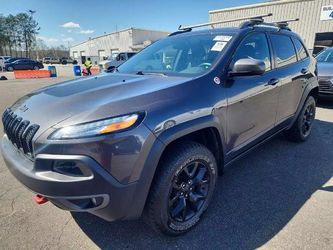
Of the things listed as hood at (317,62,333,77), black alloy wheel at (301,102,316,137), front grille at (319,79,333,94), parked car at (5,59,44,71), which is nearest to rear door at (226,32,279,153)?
black alloy wheel at (301,102,316,137)

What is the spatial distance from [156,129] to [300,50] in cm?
332

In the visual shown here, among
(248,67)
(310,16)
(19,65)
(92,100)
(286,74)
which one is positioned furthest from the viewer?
(19,65)

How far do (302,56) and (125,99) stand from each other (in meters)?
3.38

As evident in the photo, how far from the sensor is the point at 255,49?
3.01m

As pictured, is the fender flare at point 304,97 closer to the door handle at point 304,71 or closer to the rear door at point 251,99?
the door handle at point 304,71

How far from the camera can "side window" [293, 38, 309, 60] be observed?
3.94 meters

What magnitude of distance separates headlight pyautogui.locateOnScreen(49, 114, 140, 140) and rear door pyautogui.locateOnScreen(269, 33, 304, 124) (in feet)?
7.74

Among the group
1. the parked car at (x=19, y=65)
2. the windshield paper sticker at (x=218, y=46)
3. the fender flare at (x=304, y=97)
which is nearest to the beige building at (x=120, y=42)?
the parked car at (x=19, y=65)

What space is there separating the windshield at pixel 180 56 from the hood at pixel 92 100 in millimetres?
376

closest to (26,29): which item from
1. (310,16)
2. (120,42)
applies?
(120,42)

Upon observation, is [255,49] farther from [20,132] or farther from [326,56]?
[326,56]

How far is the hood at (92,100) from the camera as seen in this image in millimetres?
1773

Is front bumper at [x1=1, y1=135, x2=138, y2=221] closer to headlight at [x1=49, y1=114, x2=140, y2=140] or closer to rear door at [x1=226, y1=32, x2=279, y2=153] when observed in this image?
headlight at [x1=49, y1=114, x2=140, y2=140]

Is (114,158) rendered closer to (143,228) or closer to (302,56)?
(143,228)
